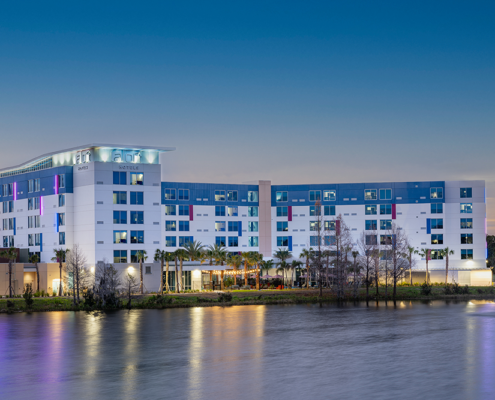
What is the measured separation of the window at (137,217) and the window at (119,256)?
15.2 feet

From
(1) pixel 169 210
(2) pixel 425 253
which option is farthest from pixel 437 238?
(1) pixel 169 210

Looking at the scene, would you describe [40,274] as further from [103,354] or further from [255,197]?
[103,354]

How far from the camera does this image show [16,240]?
3986 inches

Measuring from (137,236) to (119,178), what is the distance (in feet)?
28.4

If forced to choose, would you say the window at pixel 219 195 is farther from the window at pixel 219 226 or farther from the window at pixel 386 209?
the window at pixel 386 209

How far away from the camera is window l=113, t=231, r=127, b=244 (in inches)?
→ 3600

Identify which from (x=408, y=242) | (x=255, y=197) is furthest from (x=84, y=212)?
(x=408, y=242)

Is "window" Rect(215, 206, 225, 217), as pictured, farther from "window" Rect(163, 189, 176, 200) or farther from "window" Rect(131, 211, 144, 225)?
"window" Rect(131, 211, 144, 225)

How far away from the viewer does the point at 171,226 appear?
105 meters

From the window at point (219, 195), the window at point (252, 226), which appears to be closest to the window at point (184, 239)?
the window at point (219, 195)

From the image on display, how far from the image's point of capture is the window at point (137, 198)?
93.2 meters

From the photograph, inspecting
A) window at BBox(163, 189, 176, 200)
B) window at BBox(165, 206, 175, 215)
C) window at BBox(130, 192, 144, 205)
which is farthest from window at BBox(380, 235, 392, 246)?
window at BBox(130, 192, 144, 205)

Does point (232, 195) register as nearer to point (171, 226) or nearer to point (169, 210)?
point (169, 210)

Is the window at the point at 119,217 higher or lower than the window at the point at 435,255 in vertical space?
higher
